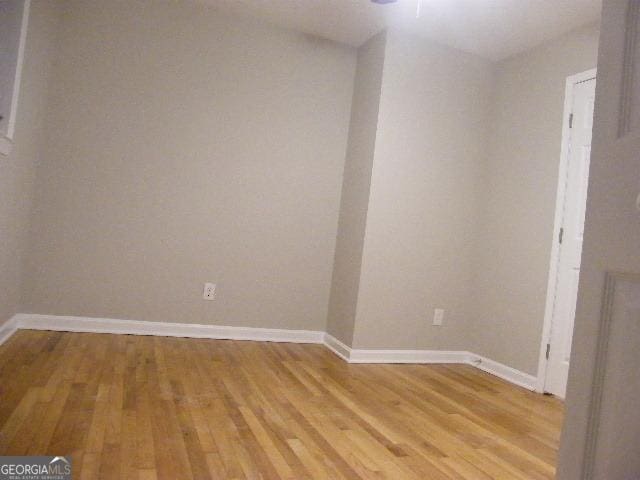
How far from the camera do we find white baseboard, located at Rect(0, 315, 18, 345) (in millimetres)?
2689

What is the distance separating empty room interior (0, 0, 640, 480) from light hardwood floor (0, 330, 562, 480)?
0.09 ft

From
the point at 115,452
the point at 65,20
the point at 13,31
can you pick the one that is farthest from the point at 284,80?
the point at 115,452

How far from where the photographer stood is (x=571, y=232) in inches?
117

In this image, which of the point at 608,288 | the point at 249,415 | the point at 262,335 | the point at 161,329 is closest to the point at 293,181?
the point at 262,335

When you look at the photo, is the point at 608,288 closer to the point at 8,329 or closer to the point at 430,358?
the point at 430,358

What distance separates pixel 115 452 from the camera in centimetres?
155

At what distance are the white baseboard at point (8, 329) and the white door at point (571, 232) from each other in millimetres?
3254

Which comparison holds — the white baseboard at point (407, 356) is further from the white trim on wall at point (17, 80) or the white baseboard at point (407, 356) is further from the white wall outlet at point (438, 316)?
the white trim on wall at point (17, 80)

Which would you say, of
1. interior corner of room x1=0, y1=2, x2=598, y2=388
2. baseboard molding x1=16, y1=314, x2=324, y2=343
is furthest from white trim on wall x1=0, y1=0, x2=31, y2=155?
baseboard molding x1=16, y1=314, x2=324, y2=343

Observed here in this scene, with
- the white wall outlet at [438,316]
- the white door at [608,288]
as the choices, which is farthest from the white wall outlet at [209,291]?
the white door at [608,288]

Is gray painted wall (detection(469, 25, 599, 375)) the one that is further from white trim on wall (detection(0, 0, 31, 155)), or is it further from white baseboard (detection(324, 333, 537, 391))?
white trim on wall (detection(0, 0, 31, 155))

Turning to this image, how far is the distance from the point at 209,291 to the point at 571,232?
246 centimetres

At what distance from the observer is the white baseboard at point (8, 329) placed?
2.69 meters

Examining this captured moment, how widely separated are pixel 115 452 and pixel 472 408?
1773 mm
